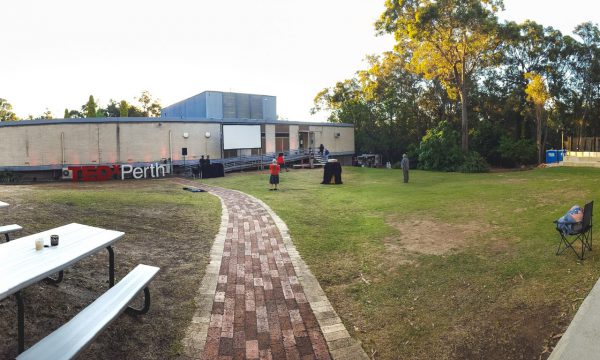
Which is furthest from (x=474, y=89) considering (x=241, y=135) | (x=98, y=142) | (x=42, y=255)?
(x=42, y=255)

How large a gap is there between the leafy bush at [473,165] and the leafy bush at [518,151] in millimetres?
4519

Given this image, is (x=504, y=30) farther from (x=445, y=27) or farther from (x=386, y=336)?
(x=386, y=336)

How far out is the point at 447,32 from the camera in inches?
1024

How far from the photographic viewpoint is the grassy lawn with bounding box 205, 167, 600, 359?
3600 mm

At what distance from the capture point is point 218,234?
771 centimetres

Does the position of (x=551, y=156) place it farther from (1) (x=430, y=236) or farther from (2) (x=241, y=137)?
(1) (x=430, y=236)

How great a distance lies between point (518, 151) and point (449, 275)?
2973cm

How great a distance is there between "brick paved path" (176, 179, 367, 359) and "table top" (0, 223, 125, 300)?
4.21 feet

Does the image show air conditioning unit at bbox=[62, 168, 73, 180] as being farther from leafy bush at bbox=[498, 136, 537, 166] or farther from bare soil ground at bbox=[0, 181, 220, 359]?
leafy bush at bbox=[498, 136, 537, 166]

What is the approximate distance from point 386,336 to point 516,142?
107 ft

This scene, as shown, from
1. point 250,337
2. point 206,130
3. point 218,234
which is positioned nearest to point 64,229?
point 250,337

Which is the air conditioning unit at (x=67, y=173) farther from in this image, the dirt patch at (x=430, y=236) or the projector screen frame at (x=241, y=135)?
the dirt patch at (x=430, y=236)

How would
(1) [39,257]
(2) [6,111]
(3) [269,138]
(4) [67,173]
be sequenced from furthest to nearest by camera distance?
(2) [6,111] → (3) [269,138] → (4) [67,173] → (1) [39,257]

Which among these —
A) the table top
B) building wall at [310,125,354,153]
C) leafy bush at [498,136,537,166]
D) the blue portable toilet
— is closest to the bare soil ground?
the table top
